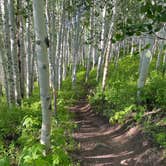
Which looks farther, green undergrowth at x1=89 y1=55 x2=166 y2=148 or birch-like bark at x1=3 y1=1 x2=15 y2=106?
birch-like bark at x1=3 y1=1 x2=15 y2=106

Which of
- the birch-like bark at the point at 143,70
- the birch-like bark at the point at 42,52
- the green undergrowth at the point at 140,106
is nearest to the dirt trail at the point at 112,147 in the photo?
the green undergrowth at the point at 140,106

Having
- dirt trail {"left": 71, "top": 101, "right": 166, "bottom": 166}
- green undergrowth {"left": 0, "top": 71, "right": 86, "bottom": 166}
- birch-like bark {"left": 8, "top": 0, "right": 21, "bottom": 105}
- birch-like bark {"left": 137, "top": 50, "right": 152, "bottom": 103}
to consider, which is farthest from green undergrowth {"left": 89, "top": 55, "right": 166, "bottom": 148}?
birch-like bark {"left": 8, "top": 0, "right": 21, "bottom": 105}

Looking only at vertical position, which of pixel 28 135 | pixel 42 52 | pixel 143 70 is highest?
pixel 42 52

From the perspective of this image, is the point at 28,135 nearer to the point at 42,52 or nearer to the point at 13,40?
the point at 42,52

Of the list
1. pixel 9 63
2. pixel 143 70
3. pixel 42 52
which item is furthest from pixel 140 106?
pixel 42 52

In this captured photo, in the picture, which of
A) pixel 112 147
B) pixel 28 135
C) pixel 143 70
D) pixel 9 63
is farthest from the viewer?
pixel 143 70

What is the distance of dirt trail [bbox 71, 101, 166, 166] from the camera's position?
7.29m

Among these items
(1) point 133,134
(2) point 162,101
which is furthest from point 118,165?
(2) point 162,101

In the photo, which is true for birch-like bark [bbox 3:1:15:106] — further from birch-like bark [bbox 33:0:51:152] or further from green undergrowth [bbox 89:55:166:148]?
birch-like bark [bbox 33:0:51:152]

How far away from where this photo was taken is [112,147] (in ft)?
28.4

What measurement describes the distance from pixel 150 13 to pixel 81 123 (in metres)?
9.16

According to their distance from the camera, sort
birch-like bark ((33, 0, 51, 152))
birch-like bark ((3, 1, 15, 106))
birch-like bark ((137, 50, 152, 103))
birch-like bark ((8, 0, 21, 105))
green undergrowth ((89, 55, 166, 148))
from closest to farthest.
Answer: birch-like bark ((33, 0, 51, 152)) → green undergrowth ((89, 55, 166, 148)) → birch-like bark ((8, 0, 21, 105)) → birch-like bark ((3, 1, 15, 106)) → birch-like bark ((137, 50, 152, 103))

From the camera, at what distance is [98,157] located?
7.92 meters

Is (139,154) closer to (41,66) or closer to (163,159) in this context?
(163,159)
